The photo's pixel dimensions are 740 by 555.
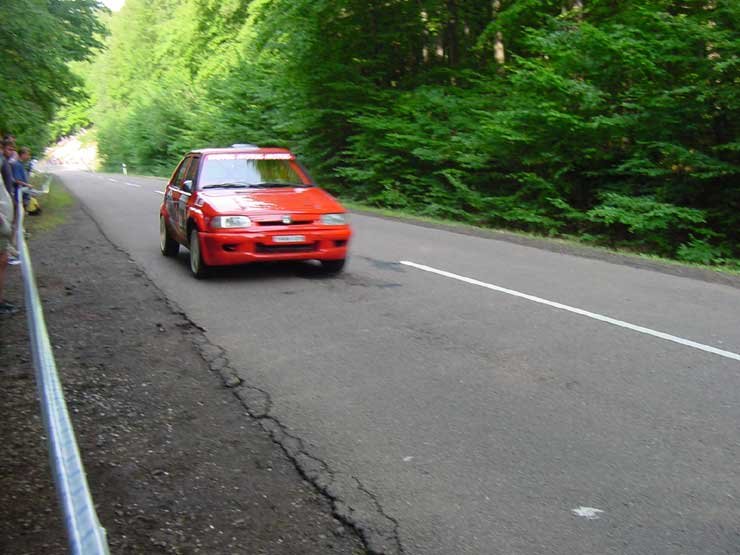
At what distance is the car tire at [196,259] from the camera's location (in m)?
9.05

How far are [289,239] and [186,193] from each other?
1891 mm

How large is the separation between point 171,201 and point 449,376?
6789mm

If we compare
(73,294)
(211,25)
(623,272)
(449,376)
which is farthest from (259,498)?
(211,25)

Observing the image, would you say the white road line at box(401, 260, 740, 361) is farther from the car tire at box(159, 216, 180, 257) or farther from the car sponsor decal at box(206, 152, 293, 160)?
the car tire at box(159, 216, 180, 257)

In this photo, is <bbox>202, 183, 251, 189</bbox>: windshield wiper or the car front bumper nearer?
the car front bumper

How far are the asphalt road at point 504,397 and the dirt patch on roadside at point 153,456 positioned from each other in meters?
0.28

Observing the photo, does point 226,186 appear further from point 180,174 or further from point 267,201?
point 180,174

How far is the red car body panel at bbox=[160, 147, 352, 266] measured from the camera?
8773 mm

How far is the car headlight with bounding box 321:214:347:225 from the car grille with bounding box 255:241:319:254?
0.31 m

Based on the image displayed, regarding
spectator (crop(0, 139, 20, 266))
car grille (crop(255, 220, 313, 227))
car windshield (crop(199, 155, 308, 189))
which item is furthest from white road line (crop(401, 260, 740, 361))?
spectator (crop(0, 139, 20, 266))

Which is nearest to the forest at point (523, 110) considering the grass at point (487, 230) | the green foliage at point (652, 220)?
the green foliage at point (652, 220)

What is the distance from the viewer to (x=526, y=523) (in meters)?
3.25

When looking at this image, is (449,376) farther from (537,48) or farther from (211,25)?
(211,25)

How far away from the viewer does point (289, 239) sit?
8906 millimetres
